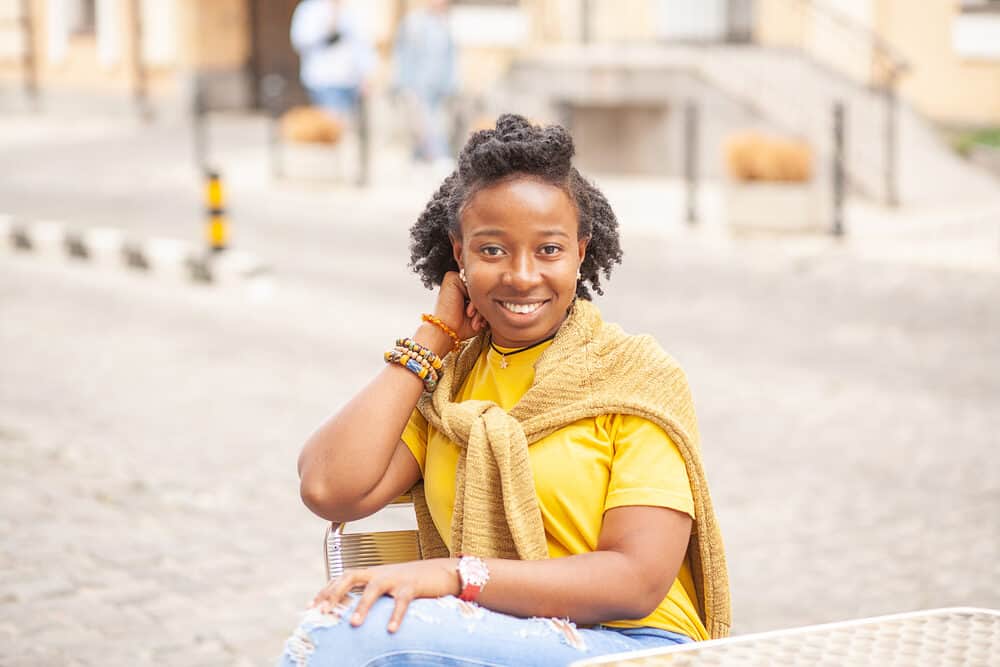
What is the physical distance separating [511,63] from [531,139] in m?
19.1

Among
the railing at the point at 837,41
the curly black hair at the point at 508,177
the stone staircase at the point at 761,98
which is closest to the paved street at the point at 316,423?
the curly black hair at the point at 508,177

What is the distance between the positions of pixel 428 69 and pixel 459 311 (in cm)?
1703

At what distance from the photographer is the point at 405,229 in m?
15.6

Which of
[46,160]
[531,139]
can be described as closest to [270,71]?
[46,160]

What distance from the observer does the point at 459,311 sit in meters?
3.14

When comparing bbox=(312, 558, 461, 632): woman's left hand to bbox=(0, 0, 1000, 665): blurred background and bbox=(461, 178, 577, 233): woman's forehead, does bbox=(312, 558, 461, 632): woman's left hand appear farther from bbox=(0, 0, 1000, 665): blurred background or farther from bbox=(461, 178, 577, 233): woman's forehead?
bbox=(0, 0, 1000, 665): blurred background

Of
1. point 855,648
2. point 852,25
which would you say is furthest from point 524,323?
point 852,25

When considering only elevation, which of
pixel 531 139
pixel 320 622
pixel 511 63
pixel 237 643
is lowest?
pixel 237 643

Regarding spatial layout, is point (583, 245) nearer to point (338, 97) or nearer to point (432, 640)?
point (432, 640)

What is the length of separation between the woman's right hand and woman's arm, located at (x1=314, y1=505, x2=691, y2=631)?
54 cm

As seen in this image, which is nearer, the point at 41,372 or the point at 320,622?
the point at 320,622

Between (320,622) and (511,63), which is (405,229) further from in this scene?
(320,622)

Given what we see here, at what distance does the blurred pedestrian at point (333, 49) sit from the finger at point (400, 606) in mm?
17391

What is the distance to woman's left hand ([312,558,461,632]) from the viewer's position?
260cm
